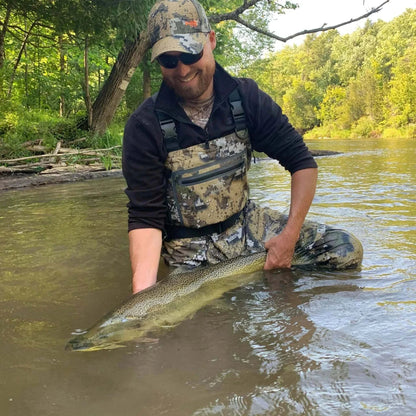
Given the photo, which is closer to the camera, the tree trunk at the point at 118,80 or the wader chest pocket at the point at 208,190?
the wader chest pocket at the point at 208,190

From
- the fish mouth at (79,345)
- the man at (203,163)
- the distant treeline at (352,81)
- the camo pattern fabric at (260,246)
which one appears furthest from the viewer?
the distant treeline at (352,81)

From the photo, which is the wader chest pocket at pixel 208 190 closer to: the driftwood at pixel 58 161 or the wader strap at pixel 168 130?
the wader strap at pixel 168 130

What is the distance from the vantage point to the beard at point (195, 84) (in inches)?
112

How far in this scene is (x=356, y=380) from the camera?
64.8 inches

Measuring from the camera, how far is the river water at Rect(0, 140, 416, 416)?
157cm

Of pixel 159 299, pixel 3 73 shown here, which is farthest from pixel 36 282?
pixel 3 73

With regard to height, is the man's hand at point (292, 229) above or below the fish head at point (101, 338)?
above

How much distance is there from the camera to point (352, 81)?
6184 cm

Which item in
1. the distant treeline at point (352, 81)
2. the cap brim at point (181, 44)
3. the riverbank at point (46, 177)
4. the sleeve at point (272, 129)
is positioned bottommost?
the riverbank at point (46, 177)

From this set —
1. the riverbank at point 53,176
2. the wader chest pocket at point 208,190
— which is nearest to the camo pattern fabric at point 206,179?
the wader chest pocket at point 208,190

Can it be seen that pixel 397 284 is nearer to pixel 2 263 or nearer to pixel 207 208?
pixel 207 208

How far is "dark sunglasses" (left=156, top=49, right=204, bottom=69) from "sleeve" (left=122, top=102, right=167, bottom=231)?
0.32m

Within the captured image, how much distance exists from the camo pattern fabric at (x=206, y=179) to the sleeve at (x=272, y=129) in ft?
0.38

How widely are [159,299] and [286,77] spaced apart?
88483mm
